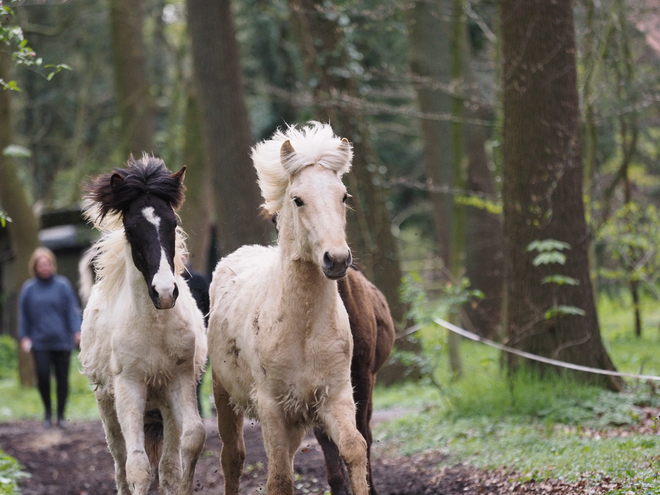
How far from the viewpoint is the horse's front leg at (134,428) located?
5422 mm

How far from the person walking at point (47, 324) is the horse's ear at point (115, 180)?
23.9 ft

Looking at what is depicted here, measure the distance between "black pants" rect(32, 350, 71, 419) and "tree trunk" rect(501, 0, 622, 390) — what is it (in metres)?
7.07

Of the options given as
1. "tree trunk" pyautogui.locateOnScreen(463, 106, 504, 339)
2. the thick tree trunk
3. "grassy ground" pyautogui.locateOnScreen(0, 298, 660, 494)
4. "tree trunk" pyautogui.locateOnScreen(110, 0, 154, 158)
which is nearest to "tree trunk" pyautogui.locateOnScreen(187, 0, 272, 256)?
the thick tree trunk

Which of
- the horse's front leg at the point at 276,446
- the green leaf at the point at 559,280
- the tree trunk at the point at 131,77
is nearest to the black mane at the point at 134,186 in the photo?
the horse's front leg at the point at 276,446

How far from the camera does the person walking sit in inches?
496

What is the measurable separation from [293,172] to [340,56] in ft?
29.2

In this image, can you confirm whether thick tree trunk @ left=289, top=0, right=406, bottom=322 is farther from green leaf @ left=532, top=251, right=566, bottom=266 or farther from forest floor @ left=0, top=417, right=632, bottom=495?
green leaf @ left=532, top=251, right=566, bottom=266

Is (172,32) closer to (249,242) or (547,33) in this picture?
(249,242)

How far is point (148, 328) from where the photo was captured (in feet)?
19.0

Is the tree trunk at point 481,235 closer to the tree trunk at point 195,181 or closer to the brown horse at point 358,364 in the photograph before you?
the tree trunk at point 195,181

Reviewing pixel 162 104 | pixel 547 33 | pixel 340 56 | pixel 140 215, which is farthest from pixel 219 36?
pixel 162 104

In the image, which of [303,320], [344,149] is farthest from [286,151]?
[303,320]

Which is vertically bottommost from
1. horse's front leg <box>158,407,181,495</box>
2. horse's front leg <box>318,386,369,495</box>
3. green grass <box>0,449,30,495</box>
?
green grass <box>0,449,30,495</box>

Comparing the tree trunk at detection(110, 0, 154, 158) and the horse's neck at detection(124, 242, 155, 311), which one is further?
the tree trunk at detection(110, 0, 154, 158)
